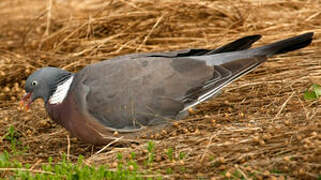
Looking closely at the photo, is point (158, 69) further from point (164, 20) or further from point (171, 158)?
point (164, 20)

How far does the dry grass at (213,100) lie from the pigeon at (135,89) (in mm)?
193

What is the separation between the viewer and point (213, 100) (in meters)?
4.59

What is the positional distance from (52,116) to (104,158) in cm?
71

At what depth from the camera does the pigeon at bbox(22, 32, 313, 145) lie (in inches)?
157

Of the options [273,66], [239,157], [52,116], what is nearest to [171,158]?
[239,157]

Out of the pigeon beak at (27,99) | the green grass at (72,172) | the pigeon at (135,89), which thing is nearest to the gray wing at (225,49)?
the pigeon at (135,89)

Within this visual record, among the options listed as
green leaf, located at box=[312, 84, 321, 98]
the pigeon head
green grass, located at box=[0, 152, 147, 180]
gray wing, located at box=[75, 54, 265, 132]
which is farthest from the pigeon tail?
the pigeon head

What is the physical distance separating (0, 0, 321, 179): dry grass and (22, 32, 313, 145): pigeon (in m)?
0.19

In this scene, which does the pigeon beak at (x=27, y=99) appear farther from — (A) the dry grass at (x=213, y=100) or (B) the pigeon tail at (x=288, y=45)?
(B) the pigeon tail at (x=288, y=45)

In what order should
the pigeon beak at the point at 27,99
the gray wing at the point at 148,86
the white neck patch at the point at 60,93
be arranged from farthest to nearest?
the pigeon beak at the point at 27,99, the white neck patch at the point at 60,93, the gray wing at the point at 148,86

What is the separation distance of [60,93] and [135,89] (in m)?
0.67

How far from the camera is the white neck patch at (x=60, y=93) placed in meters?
4.20

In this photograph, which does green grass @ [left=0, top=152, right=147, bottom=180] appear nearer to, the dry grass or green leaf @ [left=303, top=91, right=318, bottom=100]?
the dry grass

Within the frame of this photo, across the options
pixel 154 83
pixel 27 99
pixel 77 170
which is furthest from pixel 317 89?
pixel 27 99
